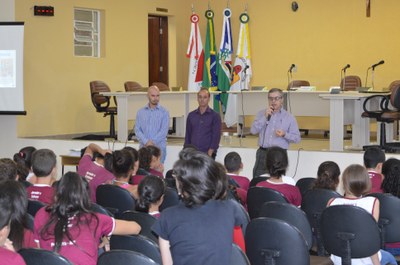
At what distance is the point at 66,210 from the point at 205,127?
498 cm

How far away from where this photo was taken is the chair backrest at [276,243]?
352 cm

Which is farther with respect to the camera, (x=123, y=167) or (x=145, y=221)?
(x=123, y=167)

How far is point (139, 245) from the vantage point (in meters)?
3.27

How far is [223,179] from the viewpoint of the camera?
2.98 metres

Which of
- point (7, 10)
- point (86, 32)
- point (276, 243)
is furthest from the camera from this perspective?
point (86, 32)

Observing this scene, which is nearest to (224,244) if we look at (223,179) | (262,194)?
(223,179)

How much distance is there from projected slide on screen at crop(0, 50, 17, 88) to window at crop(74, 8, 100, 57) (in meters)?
2.05

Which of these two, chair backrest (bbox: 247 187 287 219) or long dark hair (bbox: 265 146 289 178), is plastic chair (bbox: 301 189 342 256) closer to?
chair backrest (bbox: 247 187 287 219)

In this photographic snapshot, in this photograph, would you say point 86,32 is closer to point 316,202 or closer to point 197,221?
point 316,202

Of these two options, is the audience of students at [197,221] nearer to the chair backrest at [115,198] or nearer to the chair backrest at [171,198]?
the chair backrest at [115,198]

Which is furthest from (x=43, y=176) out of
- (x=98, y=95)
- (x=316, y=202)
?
(x=98, y=95)

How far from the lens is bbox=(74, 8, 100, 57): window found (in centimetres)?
1278

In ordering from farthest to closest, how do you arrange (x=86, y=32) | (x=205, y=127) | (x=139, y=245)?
(x=86, y=32)
(x=205, y=127)
(x=139, y=245)

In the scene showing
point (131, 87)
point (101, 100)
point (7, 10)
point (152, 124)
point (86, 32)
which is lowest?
point (152, 124)
